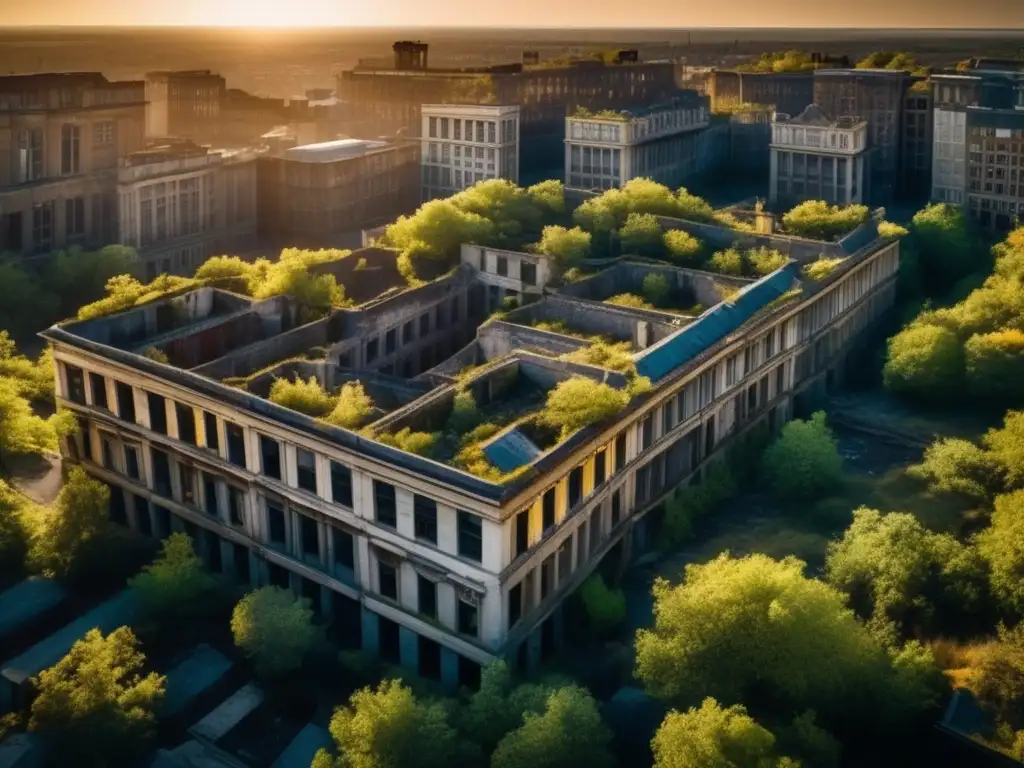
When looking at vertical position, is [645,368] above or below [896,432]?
above

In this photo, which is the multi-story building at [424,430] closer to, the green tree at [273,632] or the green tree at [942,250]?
the green tree at [273,632]

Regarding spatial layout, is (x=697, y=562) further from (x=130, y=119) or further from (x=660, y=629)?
(x=130, y=119)

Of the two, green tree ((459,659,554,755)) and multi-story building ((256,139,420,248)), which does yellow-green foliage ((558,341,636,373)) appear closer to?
green tree ((459,659,554,755))

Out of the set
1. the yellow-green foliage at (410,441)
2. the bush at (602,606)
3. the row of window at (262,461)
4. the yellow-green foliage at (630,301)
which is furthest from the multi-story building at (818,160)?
the row of window at (262,461)

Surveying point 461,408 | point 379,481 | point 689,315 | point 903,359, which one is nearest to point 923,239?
point 903,359

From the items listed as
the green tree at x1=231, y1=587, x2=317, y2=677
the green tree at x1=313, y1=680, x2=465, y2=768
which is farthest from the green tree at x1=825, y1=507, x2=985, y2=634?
the green tree at x1=231, y1=587, x2=317, y2=677

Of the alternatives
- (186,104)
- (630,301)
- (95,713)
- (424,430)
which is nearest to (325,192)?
(186,104)

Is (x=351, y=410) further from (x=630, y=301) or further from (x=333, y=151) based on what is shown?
(x=333, y=151)
